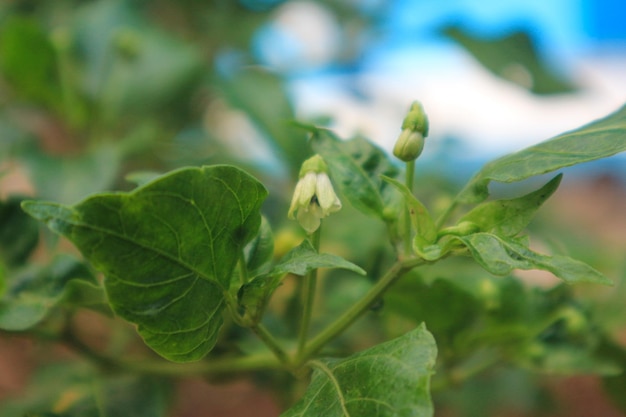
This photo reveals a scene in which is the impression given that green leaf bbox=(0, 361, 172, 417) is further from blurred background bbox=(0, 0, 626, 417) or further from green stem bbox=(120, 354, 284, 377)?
blurred background bbox=(0, 0, 626, 417)

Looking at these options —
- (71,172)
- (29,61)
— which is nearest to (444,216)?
(71,172)

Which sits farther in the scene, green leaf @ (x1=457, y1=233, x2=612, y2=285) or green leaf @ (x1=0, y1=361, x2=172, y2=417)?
green leaf @ (x1=0, y1=361, x2=172, y2=417)

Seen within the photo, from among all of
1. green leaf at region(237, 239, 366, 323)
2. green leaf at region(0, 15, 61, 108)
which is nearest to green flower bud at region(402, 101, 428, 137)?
green leaf at region(237, 239, 366, 323)

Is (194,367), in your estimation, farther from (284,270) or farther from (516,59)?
(516,59)

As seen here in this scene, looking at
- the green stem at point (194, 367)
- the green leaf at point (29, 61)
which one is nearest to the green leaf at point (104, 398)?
the green stem at point (194, 367)

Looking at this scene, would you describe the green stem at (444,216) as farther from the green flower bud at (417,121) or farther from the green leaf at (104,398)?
the green leaf at (104,398)

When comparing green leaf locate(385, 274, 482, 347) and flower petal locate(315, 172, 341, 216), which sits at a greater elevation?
flower petal locate(315, 172, 341, 216)

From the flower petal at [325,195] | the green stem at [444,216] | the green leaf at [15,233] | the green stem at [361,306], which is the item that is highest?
the flower petal at [325,195]

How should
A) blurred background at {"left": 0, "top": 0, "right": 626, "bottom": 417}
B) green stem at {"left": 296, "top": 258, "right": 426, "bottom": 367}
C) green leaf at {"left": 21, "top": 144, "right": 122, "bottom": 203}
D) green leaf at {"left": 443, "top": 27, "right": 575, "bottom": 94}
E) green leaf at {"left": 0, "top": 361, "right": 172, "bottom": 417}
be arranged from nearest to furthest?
green stem at {"left": 296, "top": 258, "right": 426, "bottom": 367} < green leaf at {"left": 0, "top": 361, "right": 172, "bottom": 417} < green leaf at {"left": 21, "top": 144, "right": 122, "bottom": 203} < blurred background at {"left": 0, "top": 0, "right": 626, "bottom": 417} < green leaf at {"left": 443, "top": 27, "right": 575, "bottom": 94}
